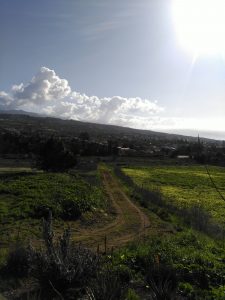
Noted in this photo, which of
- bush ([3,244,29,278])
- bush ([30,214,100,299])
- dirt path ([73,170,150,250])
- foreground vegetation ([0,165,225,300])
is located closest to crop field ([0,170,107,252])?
dirt path ([73,170,150,250])

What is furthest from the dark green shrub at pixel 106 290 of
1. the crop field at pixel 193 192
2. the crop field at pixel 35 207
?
the crop field at pixel 193 192

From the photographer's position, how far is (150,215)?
26641 millimetres

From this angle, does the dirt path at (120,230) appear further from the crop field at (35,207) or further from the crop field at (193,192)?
the crop field at (193,192)

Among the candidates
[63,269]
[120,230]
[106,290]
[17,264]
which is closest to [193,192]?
[120,230]

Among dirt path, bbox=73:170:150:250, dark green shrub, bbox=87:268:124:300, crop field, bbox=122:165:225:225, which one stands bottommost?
crop field, bbox=122:165:225:225

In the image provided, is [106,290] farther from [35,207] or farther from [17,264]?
[35,207]

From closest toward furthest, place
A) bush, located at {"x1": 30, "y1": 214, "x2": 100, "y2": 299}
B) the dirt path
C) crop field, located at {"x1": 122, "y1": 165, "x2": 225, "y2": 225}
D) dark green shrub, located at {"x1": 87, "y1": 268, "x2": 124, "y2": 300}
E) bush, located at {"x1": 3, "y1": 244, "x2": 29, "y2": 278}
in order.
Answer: dark green shrub, located at {"x1": 87, "y1": 268, "x2": 124, "y2": 300}, bush, located at {"x1": 30, "y1": 214, "x2": 100, "y2": 299}, bush, located at {"x1": 3, "y1": 244, "x2": 29, "y2": 278}, the dirt path, crop field, located at {"x1": 122, "y1": 165, "x2": 225, "y2": 225}

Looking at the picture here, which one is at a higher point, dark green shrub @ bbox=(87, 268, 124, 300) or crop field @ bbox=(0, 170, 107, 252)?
dark green shrub @ bbox=(87, 268, 124, 300)

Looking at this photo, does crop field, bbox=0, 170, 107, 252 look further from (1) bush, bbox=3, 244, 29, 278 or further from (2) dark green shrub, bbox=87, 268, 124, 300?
(2) dark green shrub, bbox=87, 268, 124, 300

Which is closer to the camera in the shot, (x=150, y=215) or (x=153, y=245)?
(x=153, y=245)

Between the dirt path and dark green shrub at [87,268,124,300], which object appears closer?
dark green shrub at [87,268,124,300]

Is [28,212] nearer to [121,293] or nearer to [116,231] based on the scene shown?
[116,231]

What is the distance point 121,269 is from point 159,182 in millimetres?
48755

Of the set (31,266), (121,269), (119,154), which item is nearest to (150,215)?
(121,269)
